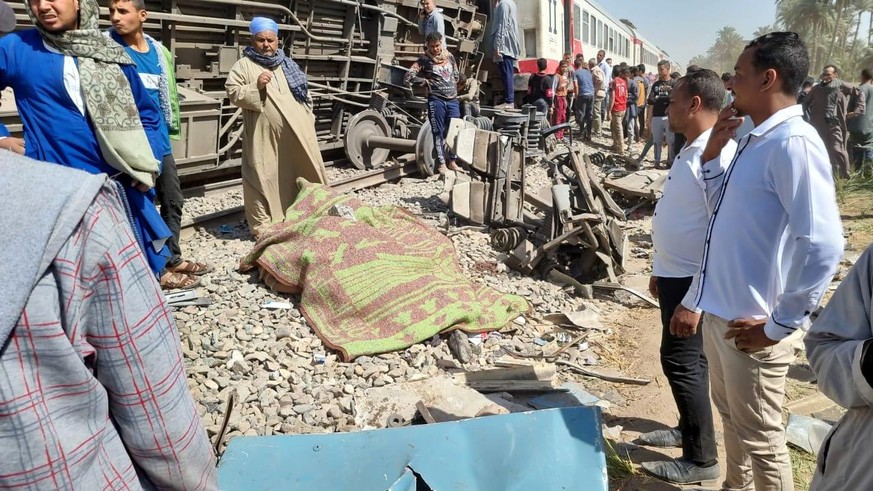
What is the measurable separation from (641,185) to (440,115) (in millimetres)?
2902

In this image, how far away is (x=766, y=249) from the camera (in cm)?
200

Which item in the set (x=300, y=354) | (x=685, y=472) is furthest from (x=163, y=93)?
(x=685, y=472)

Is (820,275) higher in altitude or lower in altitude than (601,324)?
higher

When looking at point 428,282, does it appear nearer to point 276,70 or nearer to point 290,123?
point 290,123

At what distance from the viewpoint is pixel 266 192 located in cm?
538

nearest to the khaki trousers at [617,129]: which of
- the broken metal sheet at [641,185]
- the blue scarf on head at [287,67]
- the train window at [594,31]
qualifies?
the broken metal sheet at [641,185]

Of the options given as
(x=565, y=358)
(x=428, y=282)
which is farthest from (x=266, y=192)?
(x=565, y=358)

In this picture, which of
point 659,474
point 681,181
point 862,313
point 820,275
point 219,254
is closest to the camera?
point 862,313

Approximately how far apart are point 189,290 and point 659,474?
3.23 metres

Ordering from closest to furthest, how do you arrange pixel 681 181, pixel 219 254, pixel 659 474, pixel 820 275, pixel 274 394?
pixel 820 275 → pixel 681 181 → pixel 659 474 → pixel 274 394 → pixel 219 254

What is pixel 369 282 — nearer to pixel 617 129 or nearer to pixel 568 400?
pixel 568 400

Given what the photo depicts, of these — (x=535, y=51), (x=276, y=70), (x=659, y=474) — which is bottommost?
(x=659, y=474)

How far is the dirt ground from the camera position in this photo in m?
3.00

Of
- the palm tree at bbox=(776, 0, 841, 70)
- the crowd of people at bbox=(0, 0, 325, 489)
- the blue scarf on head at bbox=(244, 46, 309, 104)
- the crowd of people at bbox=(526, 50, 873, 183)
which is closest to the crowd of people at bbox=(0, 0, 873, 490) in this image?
the crowd of people at bbox=(0, 0, 325, 489)
